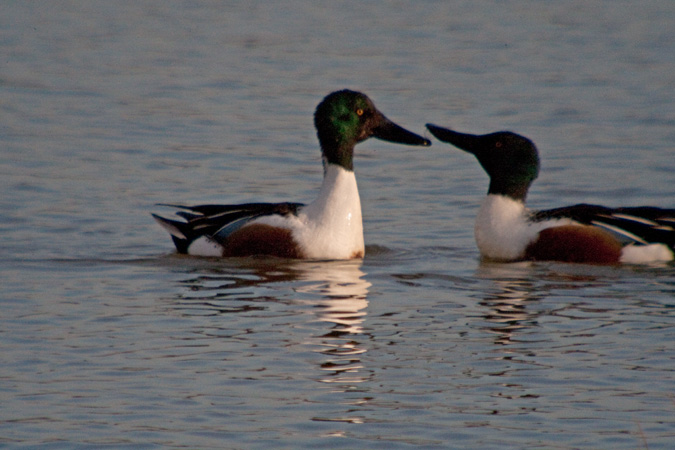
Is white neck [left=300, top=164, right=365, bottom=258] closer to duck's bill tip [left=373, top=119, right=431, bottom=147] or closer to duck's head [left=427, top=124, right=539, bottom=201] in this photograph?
duck's bill tip [left=373, top=119, right=431, bottom=147]

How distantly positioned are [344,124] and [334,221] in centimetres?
85

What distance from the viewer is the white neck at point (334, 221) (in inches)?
381

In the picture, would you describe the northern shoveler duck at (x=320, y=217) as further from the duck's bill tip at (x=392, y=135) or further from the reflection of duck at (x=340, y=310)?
the reflection of duck at (x=340, y=310)

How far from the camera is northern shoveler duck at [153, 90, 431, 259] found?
969cm

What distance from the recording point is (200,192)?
12.0 metres

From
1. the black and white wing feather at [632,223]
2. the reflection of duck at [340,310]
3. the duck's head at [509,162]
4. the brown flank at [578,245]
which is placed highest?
the duck's head at [509,162]

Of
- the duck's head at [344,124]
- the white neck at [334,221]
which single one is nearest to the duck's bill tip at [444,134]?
the duck's head at [344,124]

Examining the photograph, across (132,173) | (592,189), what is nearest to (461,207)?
(592,189)

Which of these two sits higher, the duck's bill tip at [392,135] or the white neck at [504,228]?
the duck's bill tip at [392,135]

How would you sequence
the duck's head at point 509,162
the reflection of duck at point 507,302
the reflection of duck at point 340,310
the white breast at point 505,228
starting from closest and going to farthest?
the reflection of duck at point 340,310 → the reflection of duck at point 507,302 → the white breast at point 505,228 → the duck's head at point 509,162

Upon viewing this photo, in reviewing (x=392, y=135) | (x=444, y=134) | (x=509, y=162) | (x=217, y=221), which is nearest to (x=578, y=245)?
(x=509, y=162)

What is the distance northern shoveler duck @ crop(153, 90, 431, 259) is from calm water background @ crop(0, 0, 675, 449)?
18 centimetres

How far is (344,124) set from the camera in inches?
395

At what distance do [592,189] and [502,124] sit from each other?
7.74 ft
